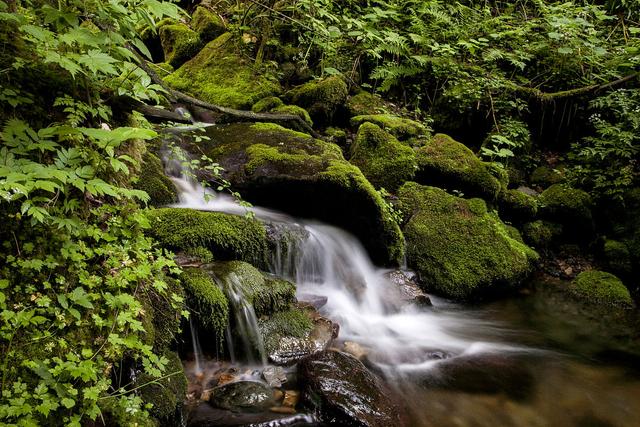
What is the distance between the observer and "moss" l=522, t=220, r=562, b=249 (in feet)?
25.6

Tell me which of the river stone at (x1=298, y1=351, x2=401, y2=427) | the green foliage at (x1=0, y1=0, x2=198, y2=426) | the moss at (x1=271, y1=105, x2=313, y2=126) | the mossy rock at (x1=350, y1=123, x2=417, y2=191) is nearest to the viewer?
the green foliage at (x1=0, y1=0, x2=198, y2=426)

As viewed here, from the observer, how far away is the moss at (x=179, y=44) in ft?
37.0

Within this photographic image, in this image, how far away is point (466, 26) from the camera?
9.55 meters

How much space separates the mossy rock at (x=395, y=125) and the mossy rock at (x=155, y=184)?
14.4ft

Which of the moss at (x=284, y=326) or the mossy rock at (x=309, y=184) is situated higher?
the mossy rock at (x=309, y=184)

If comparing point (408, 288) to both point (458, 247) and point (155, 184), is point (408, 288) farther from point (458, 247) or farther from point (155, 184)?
point (155, 184)

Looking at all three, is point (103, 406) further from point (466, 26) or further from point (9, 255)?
point (466, 26)

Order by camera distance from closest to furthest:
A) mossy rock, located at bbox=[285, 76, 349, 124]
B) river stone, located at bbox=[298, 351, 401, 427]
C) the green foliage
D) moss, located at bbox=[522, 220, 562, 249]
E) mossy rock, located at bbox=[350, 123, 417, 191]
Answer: the green foliage
river stone, located at bbox=[298, 351, 401, 427]
mossy rock, located at bbox=[350, 123, 417, 191]
moss, located at bbox=[522, 220, 562, 249]
mossy rock, located at bbox=[285, 76, 349, 124]

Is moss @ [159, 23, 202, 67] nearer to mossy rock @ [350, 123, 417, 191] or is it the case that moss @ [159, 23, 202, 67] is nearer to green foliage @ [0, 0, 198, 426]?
mossy rock @ [350, 123, 417, 191]

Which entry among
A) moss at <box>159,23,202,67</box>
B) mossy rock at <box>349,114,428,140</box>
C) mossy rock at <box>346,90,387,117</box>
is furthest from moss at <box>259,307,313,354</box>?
moss at <box>159,23,202,67</box>

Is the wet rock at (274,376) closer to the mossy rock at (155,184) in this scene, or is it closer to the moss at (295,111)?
the mossy rock at (155,184)

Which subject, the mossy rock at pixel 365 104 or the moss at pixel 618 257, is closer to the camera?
the moss at pixel 618 257

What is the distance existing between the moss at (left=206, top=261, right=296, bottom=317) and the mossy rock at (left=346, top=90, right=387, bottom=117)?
18.3 feet

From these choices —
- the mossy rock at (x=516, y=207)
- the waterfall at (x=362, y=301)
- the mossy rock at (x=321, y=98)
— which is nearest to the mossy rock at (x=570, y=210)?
the mossy rock at (x=516, y=207)
